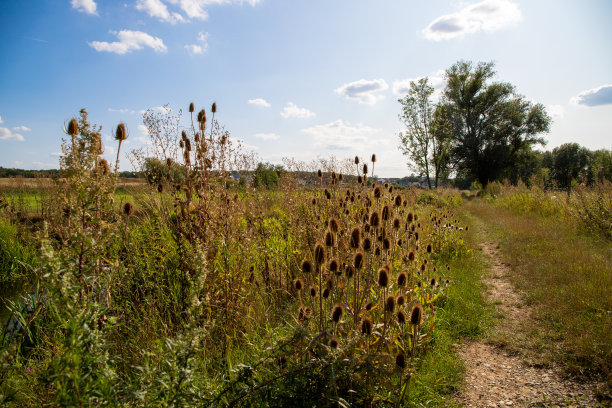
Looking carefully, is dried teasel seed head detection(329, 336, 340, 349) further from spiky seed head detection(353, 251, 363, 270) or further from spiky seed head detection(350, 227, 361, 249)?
spiky seed head detection(350, 227, 361, 249)

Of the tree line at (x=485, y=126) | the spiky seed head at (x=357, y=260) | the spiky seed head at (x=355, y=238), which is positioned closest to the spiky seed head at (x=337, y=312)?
the spiky seed head at (x=357, y=260)

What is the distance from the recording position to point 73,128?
2.33 m

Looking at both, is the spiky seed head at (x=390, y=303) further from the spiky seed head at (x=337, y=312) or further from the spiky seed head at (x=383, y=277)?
the spiky seed head at (x=337, y=312)

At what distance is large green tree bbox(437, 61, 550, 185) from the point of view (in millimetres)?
32000

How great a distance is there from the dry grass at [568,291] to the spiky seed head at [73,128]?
15.6 ft

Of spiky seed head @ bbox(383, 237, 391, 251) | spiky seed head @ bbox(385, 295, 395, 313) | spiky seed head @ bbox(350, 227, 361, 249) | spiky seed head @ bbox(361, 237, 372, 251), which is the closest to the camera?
spiky seed head @ bbox(385, 295, 395, 313)

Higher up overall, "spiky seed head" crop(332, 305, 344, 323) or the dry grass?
"spiky seed head" crop(332, 305, 344, 323)

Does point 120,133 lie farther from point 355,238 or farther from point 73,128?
point 355,238

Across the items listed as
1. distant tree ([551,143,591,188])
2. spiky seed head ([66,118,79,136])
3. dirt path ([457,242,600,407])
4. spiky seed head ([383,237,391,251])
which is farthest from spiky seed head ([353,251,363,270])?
distant tree ([551,143,591,188])

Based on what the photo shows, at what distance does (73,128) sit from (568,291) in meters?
6.33

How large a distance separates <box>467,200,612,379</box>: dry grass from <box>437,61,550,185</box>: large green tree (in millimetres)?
26626

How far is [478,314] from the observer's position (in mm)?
4492

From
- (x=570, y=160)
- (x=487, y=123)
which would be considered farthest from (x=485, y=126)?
(x=570, y=160)

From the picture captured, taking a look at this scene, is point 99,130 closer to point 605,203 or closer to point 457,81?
point 605,203
